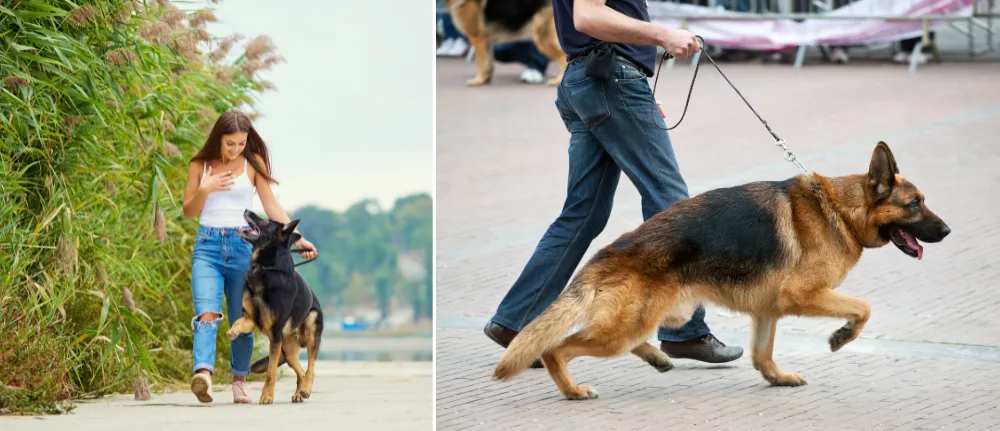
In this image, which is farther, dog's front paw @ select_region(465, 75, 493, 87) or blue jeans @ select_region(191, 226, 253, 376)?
dog's front paw @ select_region(465, 75, 493, 87)

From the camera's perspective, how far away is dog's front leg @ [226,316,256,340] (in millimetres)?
5316

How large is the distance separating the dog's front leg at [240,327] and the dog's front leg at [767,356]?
6.85ft

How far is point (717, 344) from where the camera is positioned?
5.78m

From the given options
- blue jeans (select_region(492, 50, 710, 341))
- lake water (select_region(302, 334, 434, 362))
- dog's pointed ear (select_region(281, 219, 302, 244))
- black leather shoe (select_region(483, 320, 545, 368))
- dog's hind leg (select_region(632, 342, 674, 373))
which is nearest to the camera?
dog's pointed ear (select_region(281, 219, 302, 244))

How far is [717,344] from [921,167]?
5.43m

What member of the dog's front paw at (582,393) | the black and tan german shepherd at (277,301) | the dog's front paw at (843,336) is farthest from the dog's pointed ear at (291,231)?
the dog's front paw at (843,336)

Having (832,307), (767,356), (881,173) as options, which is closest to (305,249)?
(767,356)

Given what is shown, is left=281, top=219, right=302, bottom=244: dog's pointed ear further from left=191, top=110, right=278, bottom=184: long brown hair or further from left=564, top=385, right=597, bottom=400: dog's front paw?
left=564, top=385, right=597, bottom=400: dog's front paw

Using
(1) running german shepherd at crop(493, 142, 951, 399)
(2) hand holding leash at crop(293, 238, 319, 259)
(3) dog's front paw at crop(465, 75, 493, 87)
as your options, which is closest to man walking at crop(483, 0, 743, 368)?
(1) running german shepherd at crop(493, 142, 951, 399)

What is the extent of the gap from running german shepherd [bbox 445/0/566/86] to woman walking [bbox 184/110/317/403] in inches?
424

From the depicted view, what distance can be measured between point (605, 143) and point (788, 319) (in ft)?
6.62

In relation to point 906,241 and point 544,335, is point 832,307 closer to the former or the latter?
point 906,241

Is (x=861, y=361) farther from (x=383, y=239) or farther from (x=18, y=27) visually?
(x=18, y=27)

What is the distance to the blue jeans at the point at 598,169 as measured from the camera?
17.8 feet
